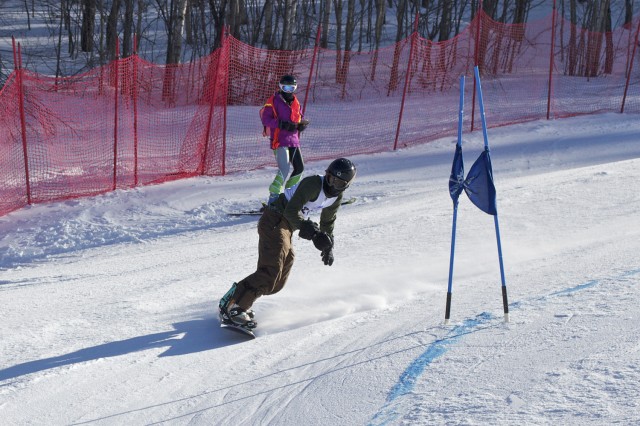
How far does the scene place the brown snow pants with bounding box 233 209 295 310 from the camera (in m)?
6.80

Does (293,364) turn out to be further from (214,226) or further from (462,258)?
(214,226)

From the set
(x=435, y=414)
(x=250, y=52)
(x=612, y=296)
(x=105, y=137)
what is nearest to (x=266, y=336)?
(x=435, y=414)

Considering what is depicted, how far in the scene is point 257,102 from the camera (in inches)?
807

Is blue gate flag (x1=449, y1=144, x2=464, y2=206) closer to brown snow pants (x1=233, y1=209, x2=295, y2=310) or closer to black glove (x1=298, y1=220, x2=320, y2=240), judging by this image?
black glove (x1=298, y1=220, x2=320, y2=240)

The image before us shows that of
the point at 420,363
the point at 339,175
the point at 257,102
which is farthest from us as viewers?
the point at 257,102

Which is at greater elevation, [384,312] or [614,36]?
[614,36]

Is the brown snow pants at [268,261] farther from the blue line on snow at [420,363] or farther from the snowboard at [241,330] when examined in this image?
the blue line on snow at [420,363]

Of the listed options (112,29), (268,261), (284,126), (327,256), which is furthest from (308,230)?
(112,29)

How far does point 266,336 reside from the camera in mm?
6914

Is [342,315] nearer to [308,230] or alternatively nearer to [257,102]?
[308,230]

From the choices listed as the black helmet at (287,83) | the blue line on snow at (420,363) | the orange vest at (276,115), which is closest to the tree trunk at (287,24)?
the orange vest at (276,115)

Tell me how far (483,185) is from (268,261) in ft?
5.98

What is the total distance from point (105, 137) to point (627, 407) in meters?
13.6

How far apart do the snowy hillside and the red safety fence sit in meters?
1.46
